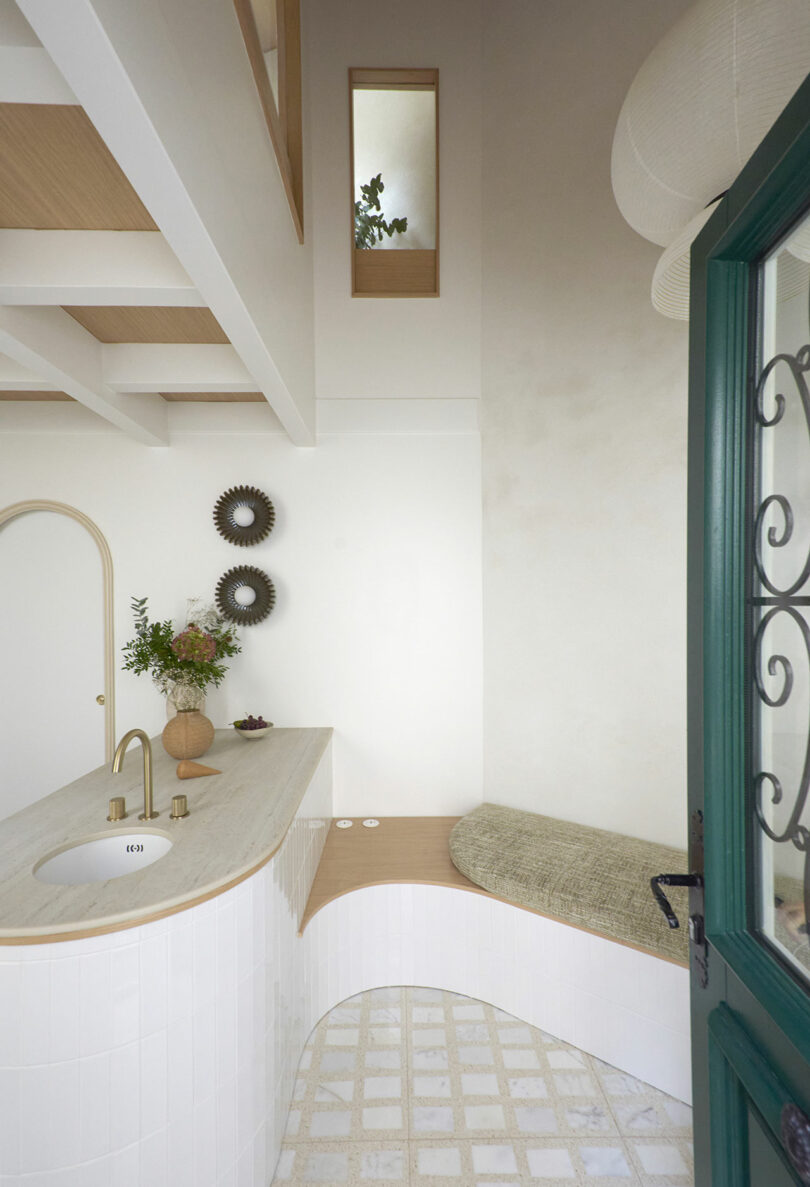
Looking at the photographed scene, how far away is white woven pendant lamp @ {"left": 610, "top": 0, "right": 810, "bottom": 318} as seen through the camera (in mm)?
931

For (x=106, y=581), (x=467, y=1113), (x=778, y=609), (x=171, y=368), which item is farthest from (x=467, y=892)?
(x=171, y=368)

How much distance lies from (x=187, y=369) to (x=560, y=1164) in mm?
2874

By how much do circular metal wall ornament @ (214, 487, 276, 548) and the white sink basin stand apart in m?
1.62

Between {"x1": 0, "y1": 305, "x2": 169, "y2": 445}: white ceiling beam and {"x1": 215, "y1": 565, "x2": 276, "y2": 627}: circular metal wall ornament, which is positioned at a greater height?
{"x1": 0, "y1": 305, "x2": 169, "y2": 445}: white ceiling beam

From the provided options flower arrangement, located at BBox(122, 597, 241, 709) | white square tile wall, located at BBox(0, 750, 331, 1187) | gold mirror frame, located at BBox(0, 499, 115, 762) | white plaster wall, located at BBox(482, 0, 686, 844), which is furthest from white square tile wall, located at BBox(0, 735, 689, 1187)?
gold mirror frame, located at BBox(0, 499, 115, 762)

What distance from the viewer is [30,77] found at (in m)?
1.08

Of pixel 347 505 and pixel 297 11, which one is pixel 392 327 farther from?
pixel 297 11

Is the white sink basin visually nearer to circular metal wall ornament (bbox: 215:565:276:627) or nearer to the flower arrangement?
the flower arrangement

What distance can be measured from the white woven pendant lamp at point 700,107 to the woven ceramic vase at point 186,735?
229 cm

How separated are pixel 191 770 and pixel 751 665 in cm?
199

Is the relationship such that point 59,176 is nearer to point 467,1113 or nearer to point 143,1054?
point 143,1054

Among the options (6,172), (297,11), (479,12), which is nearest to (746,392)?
(6,172)

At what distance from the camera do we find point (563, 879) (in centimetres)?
236

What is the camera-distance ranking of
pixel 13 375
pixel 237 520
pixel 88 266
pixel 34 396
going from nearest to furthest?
pixel 88 266, pixel 13 375, pixel 34 396, pixel 237 520
